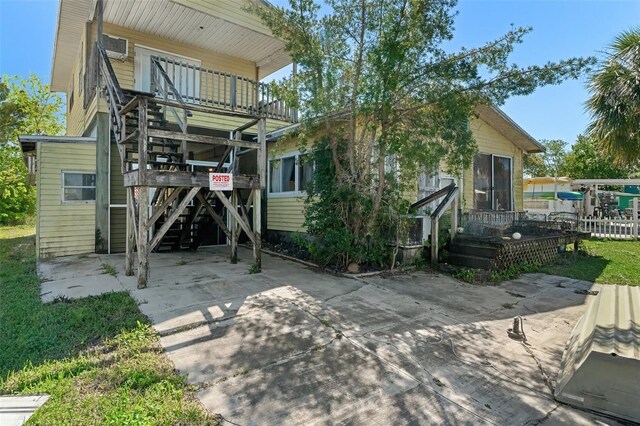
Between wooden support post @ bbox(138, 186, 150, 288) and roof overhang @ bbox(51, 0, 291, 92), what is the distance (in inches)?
221

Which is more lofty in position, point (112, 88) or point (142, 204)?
point (112, 88)

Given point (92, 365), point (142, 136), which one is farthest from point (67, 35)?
point (92, 365)

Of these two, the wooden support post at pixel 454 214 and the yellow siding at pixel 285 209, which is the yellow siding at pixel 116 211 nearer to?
the yellow siding at pixel 285 209

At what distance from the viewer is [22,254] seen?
905cm

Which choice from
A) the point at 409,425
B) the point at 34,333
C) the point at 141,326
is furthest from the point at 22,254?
the point at 409,425

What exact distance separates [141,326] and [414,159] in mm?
4927

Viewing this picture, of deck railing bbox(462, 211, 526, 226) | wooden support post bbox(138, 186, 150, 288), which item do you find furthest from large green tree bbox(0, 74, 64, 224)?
deck railing bbox(462, 211, 526, 226)

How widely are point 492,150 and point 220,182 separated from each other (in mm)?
9157

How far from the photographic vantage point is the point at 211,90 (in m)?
9.89

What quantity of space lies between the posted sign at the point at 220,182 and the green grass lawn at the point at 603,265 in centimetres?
693

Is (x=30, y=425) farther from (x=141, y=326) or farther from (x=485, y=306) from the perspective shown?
(x=485, y=306)

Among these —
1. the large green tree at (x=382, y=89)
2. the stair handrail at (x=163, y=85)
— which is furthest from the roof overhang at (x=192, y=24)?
the large green tree at (x=382, y=89)

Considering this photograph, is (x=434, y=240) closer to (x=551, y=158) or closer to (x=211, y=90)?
(x=211, y=90)

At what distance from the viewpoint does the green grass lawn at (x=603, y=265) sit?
22.6ft
